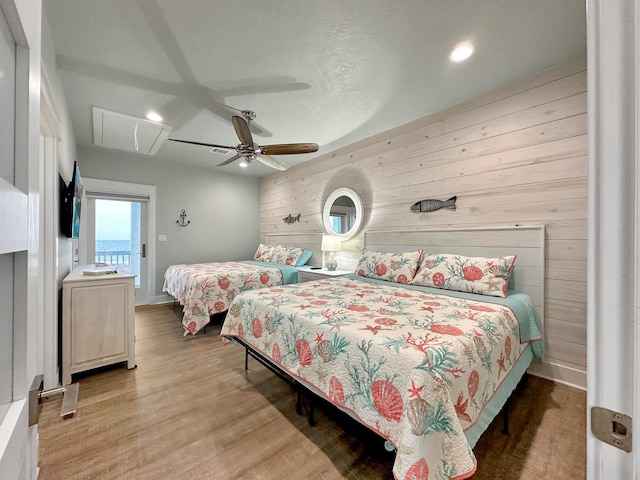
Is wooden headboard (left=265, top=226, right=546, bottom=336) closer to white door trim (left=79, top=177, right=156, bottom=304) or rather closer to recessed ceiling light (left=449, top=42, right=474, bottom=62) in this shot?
recessed ceiling light (left=449, top=42, right=474, bottom=62)

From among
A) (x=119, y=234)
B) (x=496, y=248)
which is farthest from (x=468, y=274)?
(x=119, y=234)

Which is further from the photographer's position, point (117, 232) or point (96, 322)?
point (117, 232)

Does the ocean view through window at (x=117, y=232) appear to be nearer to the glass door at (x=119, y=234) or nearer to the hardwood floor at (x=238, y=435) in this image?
the glass door at (x=119, y=234)

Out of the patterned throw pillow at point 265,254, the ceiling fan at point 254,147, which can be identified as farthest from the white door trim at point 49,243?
the patterned throw pillow at point 265,254

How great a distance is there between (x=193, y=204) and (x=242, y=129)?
3.15 meters

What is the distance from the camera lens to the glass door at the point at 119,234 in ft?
14.2

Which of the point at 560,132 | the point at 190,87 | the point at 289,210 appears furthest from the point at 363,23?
the point at 289,210

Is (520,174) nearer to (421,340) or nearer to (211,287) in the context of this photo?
(421,340)

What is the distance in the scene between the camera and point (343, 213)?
4035 millimetres

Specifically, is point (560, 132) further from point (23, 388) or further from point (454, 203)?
point (23, 388)

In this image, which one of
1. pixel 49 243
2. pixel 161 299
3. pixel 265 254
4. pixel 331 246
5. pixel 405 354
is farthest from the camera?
pixel 265 254
